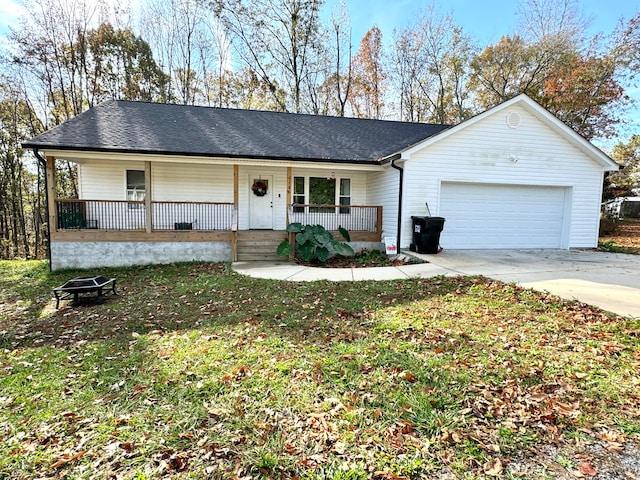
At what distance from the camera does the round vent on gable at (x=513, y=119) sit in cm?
1002

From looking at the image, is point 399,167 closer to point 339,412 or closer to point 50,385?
point 339,412

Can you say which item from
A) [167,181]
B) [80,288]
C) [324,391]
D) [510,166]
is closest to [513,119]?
[510,166]

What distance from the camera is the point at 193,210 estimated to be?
423 inches

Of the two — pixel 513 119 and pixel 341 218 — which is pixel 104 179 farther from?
pixel 513 119

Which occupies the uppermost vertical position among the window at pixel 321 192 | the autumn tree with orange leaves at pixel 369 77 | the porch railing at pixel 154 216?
the autumn tree with orange leaves at pixel 369 77

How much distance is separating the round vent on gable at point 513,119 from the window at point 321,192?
18.6 ft

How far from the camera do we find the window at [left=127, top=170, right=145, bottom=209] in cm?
1073

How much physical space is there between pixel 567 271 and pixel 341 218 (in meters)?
6.39

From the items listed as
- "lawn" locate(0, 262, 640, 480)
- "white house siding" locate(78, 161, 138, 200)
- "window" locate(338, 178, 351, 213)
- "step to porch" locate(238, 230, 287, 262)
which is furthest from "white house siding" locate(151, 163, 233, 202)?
"lawn" locate(0, 262, 640, 480)

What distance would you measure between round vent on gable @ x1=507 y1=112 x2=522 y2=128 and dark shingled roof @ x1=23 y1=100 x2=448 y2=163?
121 inches

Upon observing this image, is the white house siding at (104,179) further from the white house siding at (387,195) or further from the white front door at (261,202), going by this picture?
the white house siding at (387,195)

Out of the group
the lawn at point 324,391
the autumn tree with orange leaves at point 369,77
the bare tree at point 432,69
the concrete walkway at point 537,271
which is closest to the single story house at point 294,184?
the concrete walkway at point 537,271

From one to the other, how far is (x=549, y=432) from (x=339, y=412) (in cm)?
143

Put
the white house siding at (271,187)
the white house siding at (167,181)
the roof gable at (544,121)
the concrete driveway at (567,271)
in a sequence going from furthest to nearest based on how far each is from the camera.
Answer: the white house siding at (271,187) < the white house siding at (167,181) < the roof gable at (544,121) < the concrete driveway at (567,271)
